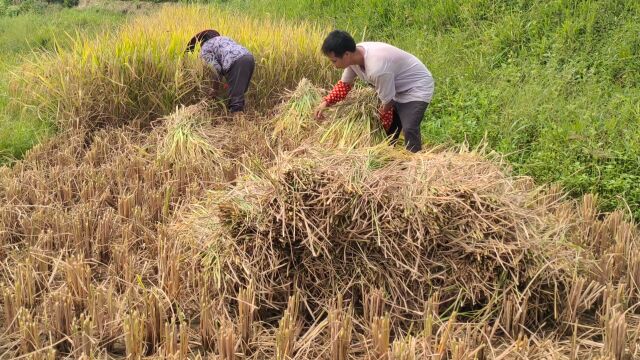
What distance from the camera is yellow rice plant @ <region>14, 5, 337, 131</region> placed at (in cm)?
477

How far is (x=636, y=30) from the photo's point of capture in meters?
5.11

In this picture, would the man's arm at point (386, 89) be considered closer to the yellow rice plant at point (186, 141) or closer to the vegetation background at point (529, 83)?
the vegetation background at point (529, 83)

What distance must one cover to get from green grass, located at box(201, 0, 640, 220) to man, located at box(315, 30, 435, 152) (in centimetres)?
58

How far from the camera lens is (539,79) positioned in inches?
196

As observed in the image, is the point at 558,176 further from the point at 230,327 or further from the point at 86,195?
the point at 86,195

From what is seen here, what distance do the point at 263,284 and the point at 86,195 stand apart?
1.65 meters

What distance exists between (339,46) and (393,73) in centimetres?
39

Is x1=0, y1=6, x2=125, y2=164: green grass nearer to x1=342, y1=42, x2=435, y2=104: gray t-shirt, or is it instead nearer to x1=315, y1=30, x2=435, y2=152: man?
x1=315, y1=30, x2=435, y2=152: man

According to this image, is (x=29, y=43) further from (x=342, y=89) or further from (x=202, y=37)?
(x=342, y=89)

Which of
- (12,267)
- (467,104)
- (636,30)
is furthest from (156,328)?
(636,30)

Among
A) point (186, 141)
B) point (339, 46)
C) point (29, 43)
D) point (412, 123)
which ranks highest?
point (339, 46)

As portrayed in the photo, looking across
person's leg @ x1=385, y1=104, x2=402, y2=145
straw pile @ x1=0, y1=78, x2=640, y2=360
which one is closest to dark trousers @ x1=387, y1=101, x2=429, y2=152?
person's leg @ x1=385, y1=104, x2=402, y2=145

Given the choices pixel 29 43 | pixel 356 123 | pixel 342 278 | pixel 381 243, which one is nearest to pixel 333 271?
pixel 342 278

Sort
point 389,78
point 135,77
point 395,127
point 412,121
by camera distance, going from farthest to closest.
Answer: point 135,77, point 395,127, point 412,121, point 389,78
